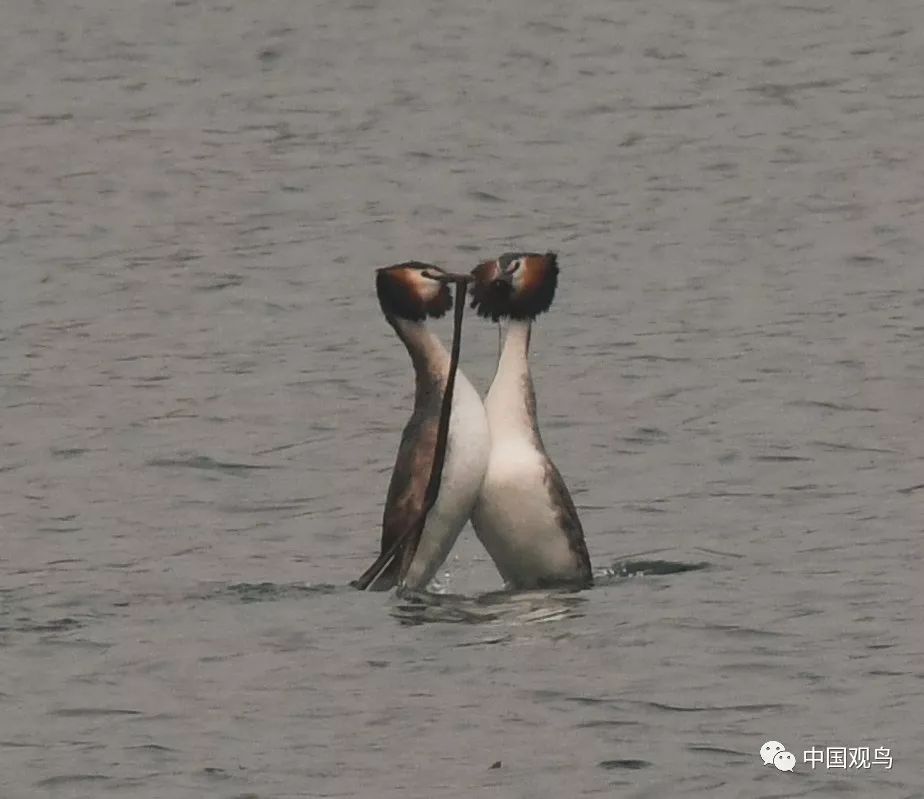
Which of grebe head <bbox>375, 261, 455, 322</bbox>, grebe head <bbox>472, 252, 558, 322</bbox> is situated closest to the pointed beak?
grebe head <bbox>375, 261, 455, 322</bbox>

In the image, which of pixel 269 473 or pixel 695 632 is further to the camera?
pixel 269 473

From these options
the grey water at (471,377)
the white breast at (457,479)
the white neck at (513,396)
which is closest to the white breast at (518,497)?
the white neck at (513,396)

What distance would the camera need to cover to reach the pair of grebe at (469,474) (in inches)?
679

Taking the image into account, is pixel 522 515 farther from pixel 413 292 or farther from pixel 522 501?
pixel 413 292

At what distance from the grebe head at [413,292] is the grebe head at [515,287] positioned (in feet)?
0.67

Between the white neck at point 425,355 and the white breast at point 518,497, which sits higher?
the white neck at point 425,355

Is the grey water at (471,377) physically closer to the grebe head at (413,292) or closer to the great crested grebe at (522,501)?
the great crested grebe at (522,501)

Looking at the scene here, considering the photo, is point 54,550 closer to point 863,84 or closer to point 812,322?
point 812,322

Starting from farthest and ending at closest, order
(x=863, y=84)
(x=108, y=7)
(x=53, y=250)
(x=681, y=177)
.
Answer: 1. (x=108, y=7)
2. (x=863, y=84)
3. (x=681, y=177)
4. (x=53, y=250)

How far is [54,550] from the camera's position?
18.8 m

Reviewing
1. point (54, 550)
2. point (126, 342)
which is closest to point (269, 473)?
point (54, 550)

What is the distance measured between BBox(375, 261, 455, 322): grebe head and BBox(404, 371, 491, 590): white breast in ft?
1.62

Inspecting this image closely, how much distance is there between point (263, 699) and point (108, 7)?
3077cm

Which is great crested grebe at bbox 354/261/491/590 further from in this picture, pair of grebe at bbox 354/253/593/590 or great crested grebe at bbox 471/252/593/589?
great crested grebe at bbox 471/252/593/589
